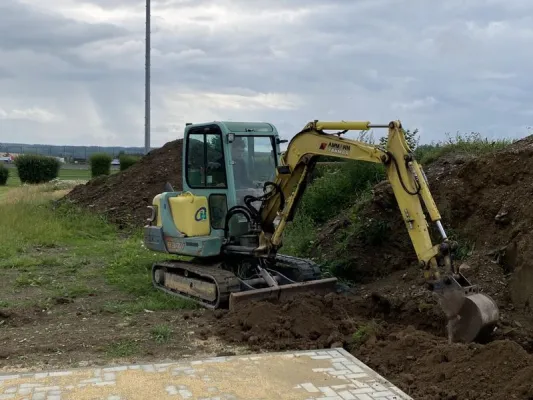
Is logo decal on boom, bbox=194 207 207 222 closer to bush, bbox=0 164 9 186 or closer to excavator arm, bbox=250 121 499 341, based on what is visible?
excavator arm, bbox=250 121 499 341

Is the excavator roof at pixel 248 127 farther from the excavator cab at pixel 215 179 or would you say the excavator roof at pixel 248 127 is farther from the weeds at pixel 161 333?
the weeds at pixel 161 333

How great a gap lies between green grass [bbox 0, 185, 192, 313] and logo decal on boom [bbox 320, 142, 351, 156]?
301cm

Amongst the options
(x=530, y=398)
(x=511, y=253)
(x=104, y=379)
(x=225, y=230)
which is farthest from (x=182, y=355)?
(x=511, y=253)

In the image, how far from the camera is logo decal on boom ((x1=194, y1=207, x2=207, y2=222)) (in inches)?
369

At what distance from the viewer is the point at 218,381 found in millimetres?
5828

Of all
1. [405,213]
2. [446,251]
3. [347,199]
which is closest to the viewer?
[446,251]

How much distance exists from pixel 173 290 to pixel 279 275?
1.74m

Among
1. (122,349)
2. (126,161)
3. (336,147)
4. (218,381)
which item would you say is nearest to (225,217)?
(336,147)

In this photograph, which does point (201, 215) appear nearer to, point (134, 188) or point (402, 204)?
point (402, 204)

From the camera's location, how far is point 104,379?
19.3ft

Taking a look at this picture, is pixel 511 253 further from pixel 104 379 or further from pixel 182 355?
pixel 104 379

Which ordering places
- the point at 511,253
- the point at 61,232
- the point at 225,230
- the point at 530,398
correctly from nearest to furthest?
the point at 530,398 < the point at 511,253 < the point at 225,230 < the point at 61,232

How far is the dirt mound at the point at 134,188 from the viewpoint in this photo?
754 inches

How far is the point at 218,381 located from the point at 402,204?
9.12 ft
